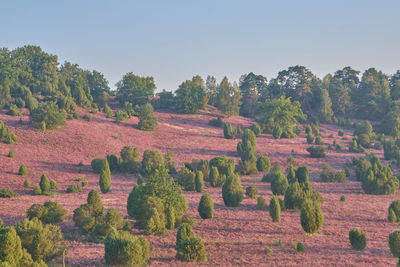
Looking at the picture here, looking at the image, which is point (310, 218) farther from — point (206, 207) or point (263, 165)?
point (263, 165)

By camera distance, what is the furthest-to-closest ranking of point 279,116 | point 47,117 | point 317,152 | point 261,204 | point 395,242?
point 279,116 → point 317,152 → point 47,117 → point 261,204 → point 395,242

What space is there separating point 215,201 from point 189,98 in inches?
2284

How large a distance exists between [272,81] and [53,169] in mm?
88711

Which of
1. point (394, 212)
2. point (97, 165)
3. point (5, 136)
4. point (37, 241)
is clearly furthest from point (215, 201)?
point (5, 136)

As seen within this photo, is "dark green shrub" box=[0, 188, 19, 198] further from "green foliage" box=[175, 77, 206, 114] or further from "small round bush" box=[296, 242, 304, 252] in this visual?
"green foliage" box=[175, 77, 206, 114]

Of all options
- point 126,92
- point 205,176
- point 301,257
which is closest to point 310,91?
point 126,92

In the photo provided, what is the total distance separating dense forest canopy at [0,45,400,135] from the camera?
74000 mm

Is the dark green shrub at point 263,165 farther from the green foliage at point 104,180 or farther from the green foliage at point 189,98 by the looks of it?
the green foliage at point 189,98

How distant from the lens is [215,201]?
27.2 meters

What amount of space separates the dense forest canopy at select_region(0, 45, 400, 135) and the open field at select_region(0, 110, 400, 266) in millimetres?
18327

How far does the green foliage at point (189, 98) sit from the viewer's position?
8244cm

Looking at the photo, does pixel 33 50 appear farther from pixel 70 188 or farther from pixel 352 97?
pixel 352 97

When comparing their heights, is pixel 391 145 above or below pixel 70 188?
above

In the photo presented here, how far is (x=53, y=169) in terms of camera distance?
36.7m
